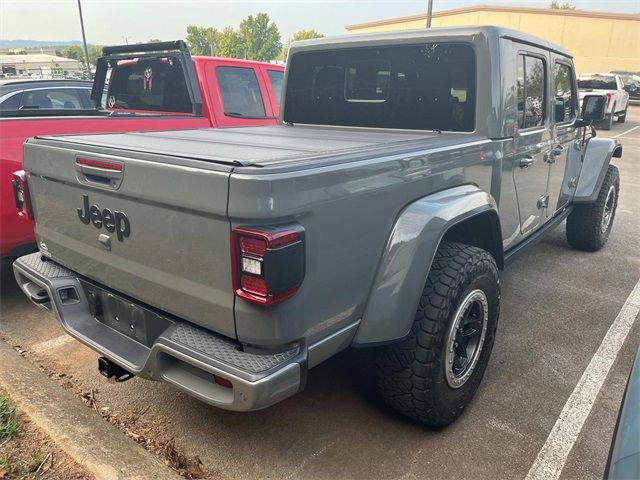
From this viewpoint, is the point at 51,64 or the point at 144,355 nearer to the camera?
the point at 144,355

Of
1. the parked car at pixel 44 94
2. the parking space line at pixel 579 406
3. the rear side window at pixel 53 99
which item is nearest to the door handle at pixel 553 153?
the parking space line at pixel 579 406

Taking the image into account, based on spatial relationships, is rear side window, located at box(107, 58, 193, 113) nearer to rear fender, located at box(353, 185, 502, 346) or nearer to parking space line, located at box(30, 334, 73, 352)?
parking space line, located at box(30, 334, 73, 352)

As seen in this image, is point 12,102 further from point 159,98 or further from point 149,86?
point 159,98

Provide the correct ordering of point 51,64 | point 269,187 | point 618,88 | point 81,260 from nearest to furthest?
point 269,187 → point 81,260 → point 618,88 → point 51,64

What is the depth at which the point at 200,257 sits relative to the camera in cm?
193

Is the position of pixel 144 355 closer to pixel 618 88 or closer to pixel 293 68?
pixel 293 68

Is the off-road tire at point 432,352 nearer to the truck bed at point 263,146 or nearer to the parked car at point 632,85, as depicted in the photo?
the truck bed at point 263,146

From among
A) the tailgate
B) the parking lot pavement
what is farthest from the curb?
the tailgate

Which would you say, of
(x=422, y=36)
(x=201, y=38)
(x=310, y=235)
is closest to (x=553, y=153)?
(x=422, y=36)

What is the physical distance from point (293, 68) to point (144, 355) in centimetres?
274

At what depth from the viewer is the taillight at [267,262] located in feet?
5.67

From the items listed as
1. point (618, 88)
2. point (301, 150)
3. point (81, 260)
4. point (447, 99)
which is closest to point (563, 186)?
point (447, 99)

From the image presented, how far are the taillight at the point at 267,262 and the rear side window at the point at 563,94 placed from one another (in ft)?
10.6

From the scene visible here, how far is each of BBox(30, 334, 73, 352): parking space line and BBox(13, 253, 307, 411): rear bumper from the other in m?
0.96
